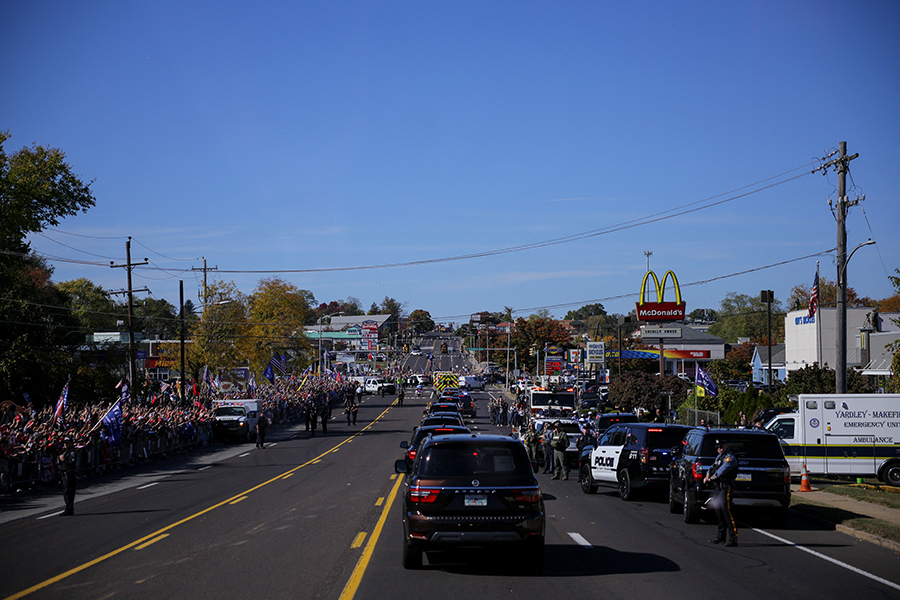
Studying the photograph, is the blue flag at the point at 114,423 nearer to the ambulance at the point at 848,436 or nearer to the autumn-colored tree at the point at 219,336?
the ambulance at the point at 848,436

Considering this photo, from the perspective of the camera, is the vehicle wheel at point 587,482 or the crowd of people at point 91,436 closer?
the vehicle wheel at point 587,482

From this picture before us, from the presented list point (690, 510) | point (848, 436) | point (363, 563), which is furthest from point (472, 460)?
point (848, 436)

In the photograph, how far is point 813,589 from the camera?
972cm

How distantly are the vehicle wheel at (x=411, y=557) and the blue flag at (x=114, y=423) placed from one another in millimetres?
19903

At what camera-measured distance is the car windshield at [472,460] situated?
10312 mm

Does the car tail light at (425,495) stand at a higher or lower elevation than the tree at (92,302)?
lower

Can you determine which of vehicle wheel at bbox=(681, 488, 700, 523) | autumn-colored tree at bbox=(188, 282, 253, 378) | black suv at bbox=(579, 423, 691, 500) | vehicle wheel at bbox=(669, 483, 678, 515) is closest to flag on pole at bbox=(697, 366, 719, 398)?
black suv at bbox=(579, 423, 691, 500)

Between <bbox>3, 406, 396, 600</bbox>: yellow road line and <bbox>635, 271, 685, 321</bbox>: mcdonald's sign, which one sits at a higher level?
<bbox>635, 271, 685, 321</bbox>: mcdonald's sign

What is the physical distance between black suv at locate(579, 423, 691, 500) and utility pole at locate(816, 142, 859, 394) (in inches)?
329

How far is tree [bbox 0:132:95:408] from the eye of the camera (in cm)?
3875

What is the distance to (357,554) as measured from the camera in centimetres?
1168

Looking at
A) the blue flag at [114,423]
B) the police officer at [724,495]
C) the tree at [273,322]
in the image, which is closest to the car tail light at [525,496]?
the police officer at [724,495]

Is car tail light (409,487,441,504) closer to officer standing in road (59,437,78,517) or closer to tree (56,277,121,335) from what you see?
officer standing in road (59,437,78,517)

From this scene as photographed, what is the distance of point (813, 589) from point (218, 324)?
6388cm
